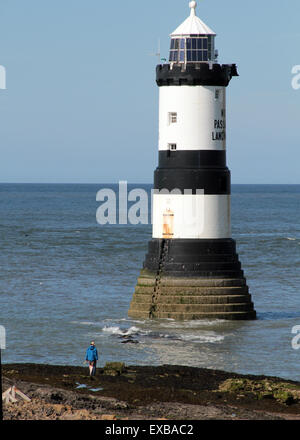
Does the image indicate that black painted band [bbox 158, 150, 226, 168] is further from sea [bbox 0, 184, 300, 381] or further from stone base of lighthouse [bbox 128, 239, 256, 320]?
sea [bbox 0, 184, 300, 381]

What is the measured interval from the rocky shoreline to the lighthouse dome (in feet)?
44.1

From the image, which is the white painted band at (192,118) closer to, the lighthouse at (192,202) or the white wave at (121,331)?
the lighthouse at (192,202)

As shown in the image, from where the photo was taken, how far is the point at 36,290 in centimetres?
5069

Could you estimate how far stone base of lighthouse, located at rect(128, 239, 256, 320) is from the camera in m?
38.8

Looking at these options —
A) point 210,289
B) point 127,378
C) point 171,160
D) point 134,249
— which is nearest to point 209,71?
point 171,160

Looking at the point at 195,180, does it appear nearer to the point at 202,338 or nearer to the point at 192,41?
the point at 192,41

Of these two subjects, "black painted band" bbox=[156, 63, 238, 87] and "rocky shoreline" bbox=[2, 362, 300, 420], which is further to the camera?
"black painted band" bbox=[156, 63, 238, 87]

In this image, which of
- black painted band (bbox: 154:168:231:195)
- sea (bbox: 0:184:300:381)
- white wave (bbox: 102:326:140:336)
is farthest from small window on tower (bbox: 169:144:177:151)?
white wave (bbox: 102:326:140:336)

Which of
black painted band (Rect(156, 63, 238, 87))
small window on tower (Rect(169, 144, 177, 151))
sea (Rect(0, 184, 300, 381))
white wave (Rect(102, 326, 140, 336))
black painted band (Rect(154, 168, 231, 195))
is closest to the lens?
sea (Rect(0, 184, 300, 381))

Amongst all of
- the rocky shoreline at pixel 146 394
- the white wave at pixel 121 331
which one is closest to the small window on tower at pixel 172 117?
the white wave at pixel 121 331

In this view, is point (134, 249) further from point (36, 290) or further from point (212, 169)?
point (212, 169)

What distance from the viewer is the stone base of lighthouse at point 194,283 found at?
127 ft

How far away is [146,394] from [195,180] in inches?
563
